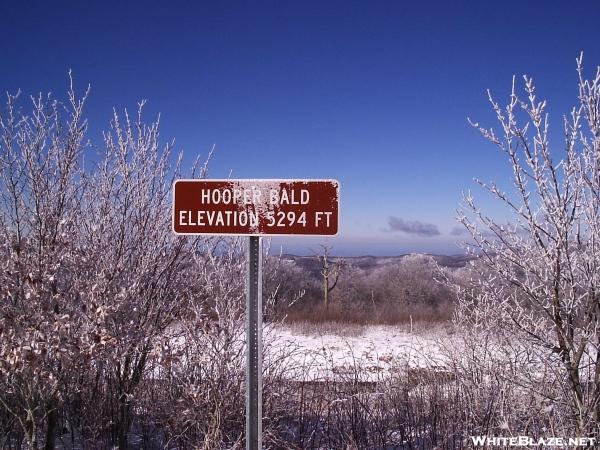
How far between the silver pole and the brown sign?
0.13 m

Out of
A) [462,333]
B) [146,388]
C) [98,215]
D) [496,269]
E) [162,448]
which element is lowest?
[162,448]

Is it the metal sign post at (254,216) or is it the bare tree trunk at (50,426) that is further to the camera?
the bare tree trunk at (50,426)

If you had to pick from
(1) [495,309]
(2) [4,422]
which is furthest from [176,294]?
(1) [495,309]

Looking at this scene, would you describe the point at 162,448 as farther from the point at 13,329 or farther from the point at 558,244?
the point at 558,244

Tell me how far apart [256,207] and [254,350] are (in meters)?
0.73

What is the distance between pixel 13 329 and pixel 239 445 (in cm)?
196

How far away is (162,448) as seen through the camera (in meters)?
4.71
